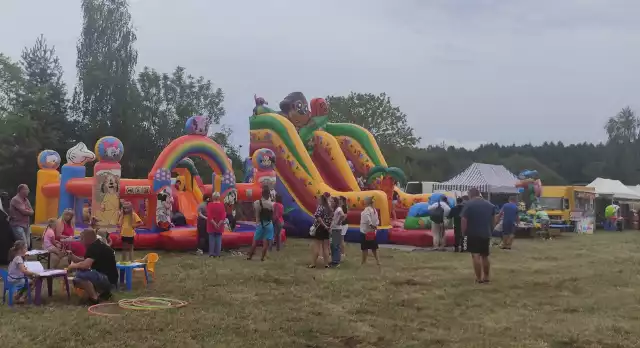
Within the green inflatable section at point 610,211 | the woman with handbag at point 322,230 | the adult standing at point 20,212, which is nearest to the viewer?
the adult standing at point 20,212

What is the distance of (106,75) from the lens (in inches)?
1136

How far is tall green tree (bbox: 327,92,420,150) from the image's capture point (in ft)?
104

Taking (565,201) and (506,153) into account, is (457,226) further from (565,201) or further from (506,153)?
(506,153)

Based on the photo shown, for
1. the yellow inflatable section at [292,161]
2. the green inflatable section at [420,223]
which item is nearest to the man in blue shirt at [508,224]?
the green inflatable section at [420,223]

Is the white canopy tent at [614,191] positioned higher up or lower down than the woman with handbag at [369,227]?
higher up

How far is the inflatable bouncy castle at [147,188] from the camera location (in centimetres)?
1126

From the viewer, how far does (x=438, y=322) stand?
226 inches

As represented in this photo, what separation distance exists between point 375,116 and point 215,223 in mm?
22585

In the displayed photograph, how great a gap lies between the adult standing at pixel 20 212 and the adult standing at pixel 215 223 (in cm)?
297

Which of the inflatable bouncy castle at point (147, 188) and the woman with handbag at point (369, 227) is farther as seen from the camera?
the inflatable bouncy castle at point (147, 188)

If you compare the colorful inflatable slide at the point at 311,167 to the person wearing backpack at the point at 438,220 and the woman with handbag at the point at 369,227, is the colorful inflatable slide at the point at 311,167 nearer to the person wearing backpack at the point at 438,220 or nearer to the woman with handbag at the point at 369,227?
the person wearing backpack at the point at 438,220

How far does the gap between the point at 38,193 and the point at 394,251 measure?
343 inches

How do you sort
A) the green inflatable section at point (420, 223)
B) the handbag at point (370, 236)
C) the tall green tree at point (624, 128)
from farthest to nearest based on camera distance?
the tall green tree at point (624, 128) < the green inflatable section at point (420, 223) < the handbag at point (370, 236)

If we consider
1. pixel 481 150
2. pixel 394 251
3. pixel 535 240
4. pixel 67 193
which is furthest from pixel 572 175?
pixel 67 193
